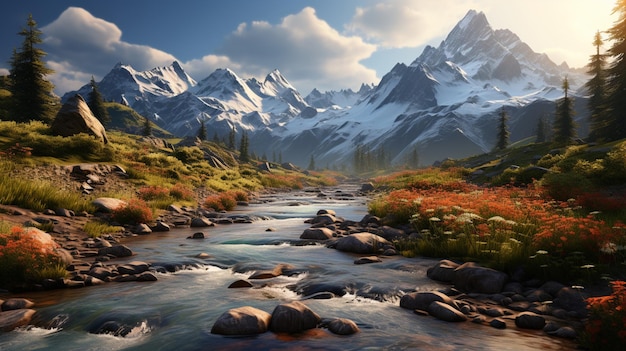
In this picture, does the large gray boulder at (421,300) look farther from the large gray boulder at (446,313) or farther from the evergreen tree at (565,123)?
the evergreen tree at (565,123)

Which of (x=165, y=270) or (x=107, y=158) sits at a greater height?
(x=107, y=158)

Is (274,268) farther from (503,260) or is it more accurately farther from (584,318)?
(584,318)

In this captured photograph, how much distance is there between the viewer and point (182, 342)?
511cm

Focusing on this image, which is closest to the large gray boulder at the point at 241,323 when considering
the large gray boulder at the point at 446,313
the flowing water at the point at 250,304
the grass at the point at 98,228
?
the flowing water at the point at 250,304

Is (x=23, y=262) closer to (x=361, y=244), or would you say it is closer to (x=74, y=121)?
(x=361, y=244)

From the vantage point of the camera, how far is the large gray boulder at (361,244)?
37.7ft

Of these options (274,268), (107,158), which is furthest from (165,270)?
(107,158)

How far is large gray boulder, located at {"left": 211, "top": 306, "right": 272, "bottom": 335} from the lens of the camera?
531 centimetres

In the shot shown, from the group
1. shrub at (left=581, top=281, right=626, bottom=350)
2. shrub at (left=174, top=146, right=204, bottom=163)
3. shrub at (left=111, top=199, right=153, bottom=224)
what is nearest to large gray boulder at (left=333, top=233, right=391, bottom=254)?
shrub at (left=581, top=281, right=626, bottom=350)

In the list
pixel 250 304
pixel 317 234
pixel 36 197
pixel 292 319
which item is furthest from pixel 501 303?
pixel 36 197

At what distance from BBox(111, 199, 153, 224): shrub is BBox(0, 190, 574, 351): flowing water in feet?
16.5

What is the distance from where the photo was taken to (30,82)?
36812mm

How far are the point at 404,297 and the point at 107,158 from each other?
946 inches

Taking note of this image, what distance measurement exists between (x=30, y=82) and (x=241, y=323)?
146 feet
